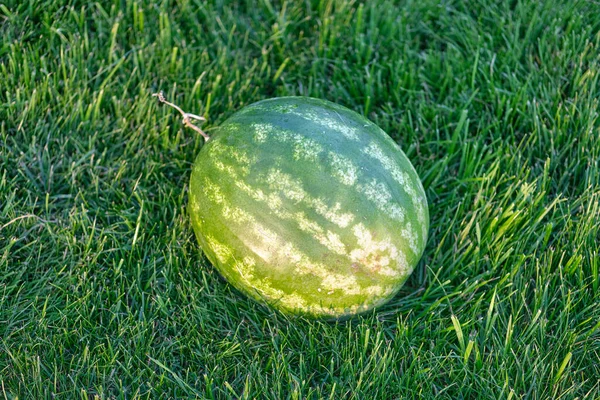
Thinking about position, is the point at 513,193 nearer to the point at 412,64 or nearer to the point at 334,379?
the point at 412,64

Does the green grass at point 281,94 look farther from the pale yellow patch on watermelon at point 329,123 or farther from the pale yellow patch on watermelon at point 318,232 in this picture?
the pale yellow patch on watermelon at point 329,123

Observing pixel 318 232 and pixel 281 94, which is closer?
pixel 318 232

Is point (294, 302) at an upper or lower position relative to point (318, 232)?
lower

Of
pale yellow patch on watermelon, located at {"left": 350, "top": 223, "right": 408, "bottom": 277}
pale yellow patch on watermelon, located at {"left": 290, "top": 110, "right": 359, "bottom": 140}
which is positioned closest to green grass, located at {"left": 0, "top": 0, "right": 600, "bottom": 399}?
pale yellow patch on watermelon, located at {"left": 350, "top": 223, "right": 408, "bottom": 277}

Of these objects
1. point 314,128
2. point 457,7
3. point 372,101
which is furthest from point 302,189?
point 457,7

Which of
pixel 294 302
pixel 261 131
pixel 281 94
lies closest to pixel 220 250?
pixel 294 302

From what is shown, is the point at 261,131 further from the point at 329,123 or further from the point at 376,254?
the point at 376,254
